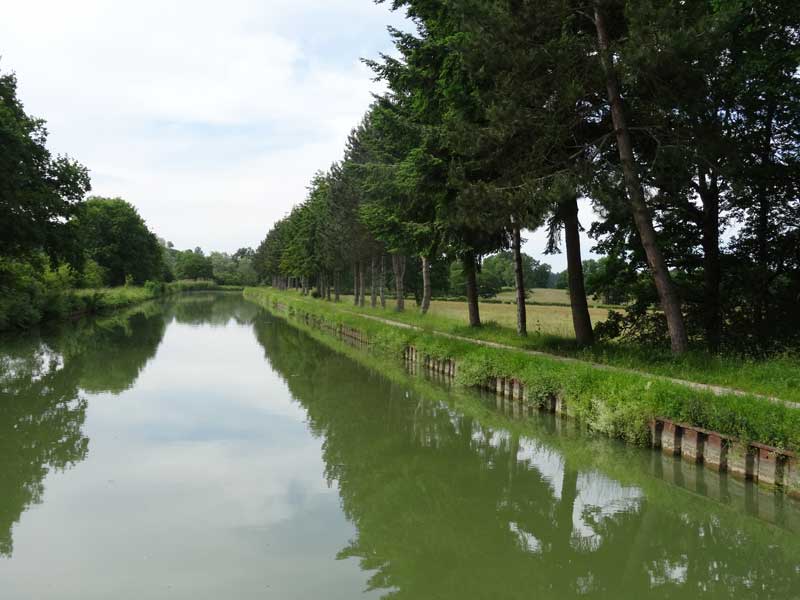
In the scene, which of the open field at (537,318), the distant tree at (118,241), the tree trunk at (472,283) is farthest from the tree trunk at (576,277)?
the distant tree at (118,241)

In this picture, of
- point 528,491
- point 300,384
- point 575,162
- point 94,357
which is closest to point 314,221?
point 94,357

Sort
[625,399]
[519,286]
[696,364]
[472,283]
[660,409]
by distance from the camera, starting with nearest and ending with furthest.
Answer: [660,409], [625,399], [696,364], [519,286], [472,283]

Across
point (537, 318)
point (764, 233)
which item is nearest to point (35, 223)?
point (537, 318)

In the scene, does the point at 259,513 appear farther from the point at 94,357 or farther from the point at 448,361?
the point at 94,357

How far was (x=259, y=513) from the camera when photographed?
7.56 m

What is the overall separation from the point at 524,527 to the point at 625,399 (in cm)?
412

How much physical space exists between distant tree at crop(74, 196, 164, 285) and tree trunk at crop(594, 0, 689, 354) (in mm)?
73048

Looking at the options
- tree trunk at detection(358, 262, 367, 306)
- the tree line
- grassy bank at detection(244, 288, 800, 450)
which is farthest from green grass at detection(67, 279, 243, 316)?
grassy bank at detection(244, 288, 800, 450)

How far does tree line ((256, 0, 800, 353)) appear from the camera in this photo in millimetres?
12727

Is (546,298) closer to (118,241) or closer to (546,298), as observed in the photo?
(546,298)

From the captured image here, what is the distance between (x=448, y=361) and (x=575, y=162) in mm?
7077

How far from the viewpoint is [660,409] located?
9727 mm

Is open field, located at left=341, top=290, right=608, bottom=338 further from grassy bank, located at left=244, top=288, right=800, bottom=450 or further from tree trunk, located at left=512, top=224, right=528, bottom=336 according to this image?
grassy bank, located at left=244, top=288, right=800, bottom=450

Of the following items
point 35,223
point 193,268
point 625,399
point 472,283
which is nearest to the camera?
point 625,399
